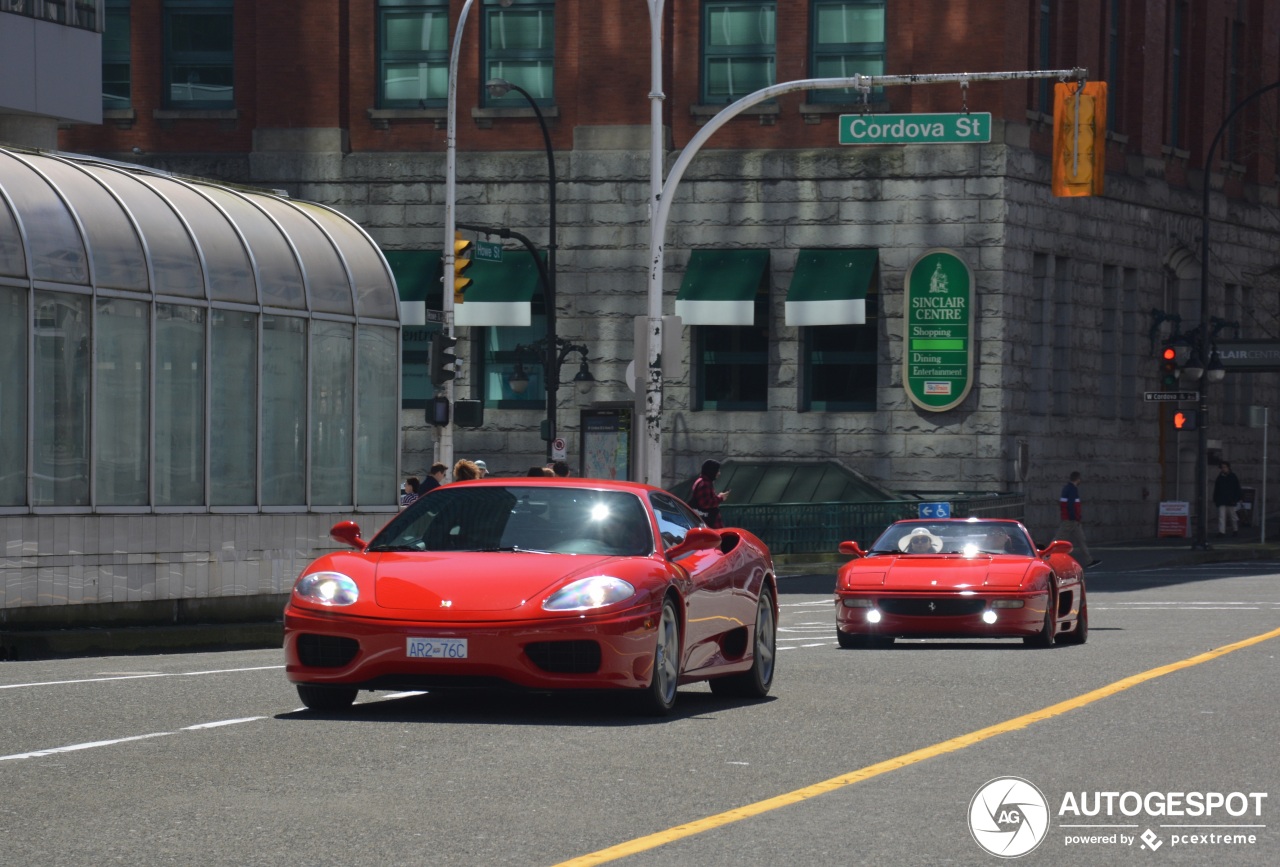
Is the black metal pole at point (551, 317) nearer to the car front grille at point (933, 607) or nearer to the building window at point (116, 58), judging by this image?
the building window at point (116, 58)

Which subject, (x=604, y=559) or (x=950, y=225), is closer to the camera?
(x=604, y=559)

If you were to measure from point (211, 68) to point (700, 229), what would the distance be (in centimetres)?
1056

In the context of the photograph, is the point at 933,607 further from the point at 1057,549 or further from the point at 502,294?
the point at 502,294

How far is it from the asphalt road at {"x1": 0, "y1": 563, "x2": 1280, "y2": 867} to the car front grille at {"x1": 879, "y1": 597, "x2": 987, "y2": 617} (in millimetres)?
3486

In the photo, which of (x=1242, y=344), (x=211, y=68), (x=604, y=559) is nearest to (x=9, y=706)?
(x=604, y=559)

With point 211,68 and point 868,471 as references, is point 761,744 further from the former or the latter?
point 211,68

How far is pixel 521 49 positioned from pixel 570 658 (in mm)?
34353

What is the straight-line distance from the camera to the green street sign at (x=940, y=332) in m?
43.1

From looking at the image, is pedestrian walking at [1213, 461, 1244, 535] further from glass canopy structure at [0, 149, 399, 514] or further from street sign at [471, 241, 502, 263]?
glass canopy structure at [0, 149, 399, 514]

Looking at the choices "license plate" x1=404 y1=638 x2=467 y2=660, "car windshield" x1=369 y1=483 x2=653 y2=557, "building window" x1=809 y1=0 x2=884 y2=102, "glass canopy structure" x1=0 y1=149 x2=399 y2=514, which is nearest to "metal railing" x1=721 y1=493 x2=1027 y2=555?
"building window" x1=809 y1=0 x2=884 y2=102

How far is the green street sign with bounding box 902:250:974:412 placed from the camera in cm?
4306

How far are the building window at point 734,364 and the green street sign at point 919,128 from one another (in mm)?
11526

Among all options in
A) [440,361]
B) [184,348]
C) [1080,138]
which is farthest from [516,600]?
[440,361]

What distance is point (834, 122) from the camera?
1735 inches
